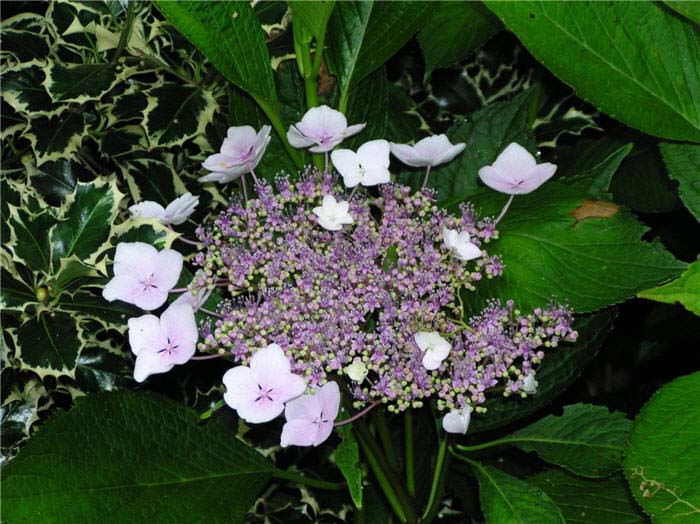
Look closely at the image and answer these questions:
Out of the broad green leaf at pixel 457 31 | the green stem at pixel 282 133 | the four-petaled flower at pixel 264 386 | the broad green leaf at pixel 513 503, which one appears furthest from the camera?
the broad green leaf at pixel 457 31

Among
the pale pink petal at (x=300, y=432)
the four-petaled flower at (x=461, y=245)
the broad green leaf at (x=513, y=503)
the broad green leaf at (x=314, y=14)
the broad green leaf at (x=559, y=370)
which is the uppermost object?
the broad green leaf at (x=314, y=14)

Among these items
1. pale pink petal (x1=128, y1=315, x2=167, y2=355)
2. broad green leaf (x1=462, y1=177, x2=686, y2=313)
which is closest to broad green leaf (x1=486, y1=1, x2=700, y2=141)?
broad green leaf (x1=462, y1=177, x2=686, y2=313)

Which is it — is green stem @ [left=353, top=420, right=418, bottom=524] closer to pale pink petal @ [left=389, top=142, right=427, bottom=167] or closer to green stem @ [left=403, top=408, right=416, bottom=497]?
green stem @ [left=403, top=408, right=416, bottom=497]

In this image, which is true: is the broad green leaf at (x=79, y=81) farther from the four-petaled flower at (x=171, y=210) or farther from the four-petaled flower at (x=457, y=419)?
the four-petaled flower at (x=457, y=419)

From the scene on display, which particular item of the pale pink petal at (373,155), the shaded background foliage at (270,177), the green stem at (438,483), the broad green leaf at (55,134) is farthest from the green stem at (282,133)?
the green stem at (438,483)

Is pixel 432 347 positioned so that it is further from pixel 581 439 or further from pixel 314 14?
pixel 314 14

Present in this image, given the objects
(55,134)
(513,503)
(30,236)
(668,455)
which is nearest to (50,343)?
(30,236)

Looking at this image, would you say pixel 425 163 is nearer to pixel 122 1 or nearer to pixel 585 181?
pixel 585 181
